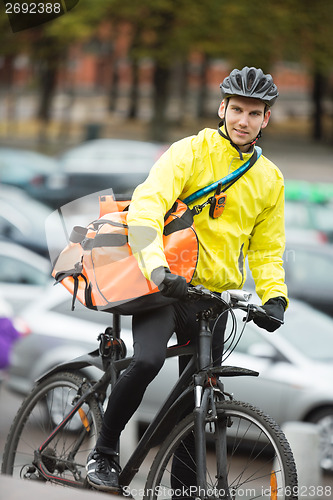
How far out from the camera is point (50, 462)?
3.86 m

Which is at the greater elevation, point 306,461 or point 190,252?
point 190,252

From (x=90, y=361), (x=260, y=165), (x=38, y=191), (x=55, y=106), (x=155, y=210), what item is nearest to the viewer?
(x=155, y=210)

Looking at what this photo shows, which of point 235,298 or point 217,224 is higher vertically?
point 217,224

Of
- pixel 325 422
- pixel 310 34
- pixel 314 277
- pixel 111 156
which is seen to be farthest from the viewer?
pixel 310 34

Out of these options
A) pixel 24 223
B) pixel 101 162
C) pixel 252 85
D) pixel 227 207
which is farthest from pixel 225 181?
pixel 101 162

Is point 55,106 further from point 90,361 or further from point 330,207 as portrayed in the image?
point 90,361

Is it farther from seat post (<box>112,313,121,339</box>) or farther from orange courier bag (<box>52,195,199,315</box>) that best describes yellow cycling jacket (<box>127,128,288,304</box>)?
seat post (<box>112,313,121,339</box>)

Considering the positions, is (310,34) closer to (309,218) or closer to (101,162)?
(101,162)

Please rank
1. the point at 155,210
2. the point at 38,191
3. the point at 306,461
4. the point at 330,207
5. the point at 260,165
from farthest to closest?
the point at 38,191 → the point at 330,207 → the point at 306,461 → the point at 260,165 → the point at 155,210

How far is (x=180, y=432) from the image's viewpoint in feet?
10.6

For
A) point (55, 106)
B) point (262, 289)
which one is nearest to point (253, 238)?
point (262, 289)

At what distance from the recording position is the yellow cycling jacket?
321 cm

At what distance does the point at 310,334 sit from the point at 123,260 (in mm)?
4873

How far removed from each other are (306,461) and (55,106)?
32873mm
